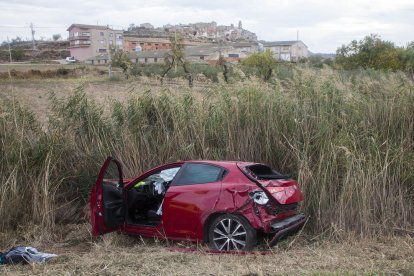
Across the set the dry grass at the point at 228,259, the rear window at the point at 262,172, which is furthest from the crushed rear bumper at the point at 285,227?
the rear window at the point at 262,172

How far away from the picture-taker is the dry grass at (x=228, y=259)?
606 centimetres

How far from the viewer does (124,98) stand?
39.7 ft

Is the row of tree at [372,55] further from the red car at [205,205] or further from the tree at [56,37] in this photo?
the tree at [56,37]

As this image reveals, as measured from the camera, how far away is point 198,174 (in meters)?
7.95

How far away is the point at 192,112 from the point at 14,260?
535 centimetres

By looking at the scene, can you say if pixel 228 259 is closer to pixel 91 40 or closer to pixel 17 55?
pixel 17 55

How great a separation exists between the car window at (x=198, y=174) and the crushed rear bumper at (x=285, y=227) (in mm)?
1110

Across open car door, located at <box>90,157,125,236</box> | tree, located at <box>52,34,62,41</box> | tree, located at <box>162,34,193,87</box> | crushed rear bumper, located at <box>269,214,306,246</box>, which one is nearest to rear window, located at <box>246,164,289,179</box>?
crushed rear bumper, located at <box>269,214,306,246</box>

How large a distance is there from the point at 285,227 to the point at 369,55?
4383 centimetres

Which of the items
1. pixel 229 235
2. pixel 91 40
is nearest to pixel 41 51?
pixel 91 40

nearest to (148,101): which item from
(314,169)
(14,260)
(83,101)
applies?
(83,101)

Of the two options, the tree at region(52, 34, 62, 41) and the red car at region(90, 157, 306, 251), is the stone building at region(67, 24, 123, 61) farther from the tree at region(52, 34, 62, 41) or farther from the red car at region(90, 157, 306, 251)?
the red car at region(90, 157, 306, 251)

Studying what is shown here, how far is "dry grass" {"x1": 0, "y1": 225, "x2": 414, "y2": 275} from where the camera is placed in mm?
6059

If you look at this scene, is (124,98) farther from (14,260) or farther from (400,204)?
(400,204)
